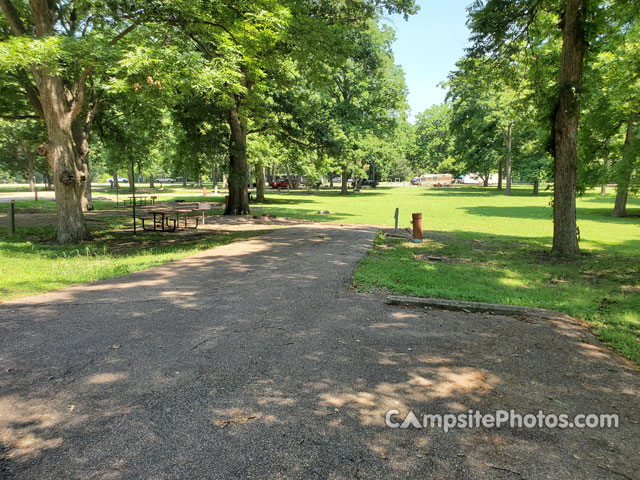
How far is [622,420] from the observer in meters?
3.04

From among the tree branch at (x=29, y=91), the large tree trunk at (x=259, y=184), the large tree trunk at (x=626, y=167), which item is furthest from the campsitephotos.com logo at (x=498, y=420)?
the large tree trunk at (x=259, y=184)

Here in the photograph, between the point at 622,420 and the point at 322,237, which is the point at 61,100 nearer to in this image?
the point at 322,237

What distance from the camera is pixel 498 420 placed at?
300 cm

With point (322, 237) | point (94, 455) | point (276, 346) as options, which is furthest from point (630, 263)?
point (94, 455)

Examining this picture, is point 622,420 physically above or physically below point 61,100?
below

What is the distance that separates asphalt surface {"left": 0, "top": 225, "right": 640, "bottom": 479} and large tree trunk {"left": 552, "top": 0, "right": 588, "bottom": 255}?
656 centimetres

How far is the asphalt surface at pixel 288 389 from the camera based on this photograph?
249 centimetres

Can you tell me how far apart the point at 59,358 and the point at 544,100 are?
12.9m

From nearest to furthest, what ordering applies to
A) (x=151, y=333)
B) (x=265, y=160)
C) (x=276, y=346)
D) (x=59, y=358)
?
(x=59, y=358), (x=276, y=346), (x=151, y=333), (x=265, y=160)

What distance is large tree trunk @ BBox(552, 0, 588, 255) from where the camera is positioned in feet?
33.0

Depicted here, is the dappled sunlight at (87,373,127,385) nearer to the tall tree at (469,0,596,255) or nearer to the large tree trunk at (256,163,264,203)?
the tall tree at (469,0,596,255)

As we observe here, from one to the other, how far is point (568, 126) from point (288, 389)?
10.9 meters

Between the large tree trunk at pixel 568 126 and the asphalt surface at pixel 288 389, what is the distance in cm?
656

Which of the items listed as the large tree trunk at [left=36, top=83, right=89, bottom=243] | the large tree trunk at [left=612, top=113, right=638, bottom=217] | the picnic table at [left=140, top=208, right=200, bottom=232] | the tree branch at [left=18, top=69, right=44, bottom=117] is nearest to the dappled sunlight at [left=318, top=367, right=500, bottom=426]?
the large tree trunk at [left=36, top=83, right=89, bottom=243]
